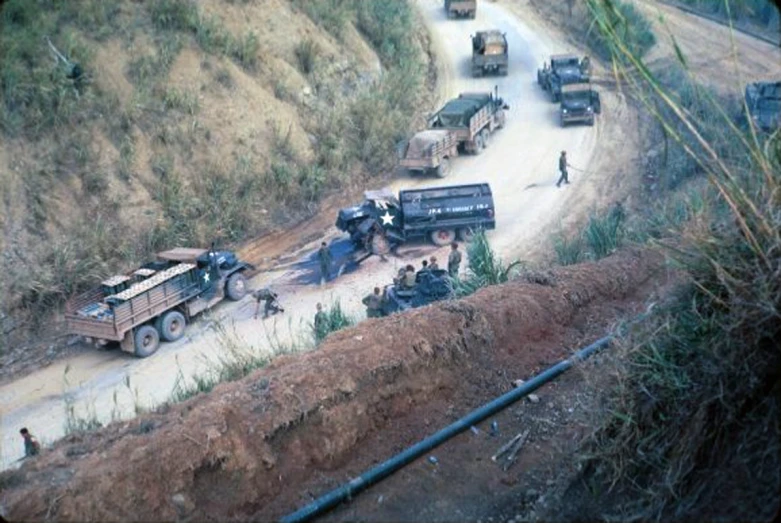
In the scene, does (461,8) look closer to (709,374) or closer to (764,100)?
(764,100)

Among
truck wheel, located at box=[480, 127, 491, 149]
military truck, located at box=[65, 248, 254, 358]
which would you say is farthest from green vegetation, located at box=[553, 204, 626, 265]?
truck wheel, located at box=[480, 127, 491, 149]

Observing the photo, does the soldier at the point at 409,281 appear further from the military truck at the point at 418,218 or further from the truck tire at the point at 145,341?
the truck tire at the point at 145,341

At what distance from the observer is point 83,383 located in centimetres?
1655

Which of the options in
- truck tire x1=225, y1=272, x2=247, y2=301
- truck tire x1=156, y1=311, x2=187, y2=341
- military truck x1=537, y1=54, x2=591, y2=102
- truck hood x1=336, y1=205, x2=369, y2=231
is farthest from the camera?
military truck x1=537, y1=54, x2=591, y2=102

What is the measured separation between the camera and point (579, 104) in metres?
28.3

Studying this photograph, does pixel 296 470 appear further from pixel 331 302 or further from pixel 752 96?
pixel 752 96

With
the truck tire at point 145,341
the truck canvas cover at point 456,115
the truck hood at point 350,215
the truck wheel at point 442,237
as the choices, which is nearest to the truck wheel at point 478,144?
the truck canvas cover at point 456,115

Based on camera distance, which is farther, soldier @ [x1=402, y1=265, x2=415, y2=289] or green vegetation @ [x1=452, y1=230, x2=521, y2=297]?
soldier @ [x1=402, y1=265, x2=415, y2=289]

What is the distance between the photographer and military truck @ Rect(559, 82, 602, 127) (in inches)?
1113

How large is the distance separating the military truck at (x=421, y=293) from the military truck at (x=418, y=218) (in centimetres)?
447

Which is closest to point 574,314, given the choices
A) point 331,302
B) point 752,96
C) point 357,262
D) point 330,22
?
point 331,302

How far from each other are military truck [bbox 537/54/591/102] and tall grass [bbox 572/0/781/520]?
23635 mm

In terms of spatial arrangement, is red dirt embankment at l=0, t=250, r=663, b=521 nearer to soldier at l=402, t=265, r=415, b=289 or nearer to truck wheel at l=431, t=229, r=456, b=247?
soldier at l=402, t=265, r=415, b=289

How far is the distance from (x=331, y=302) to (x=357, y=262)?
86.8 inches
